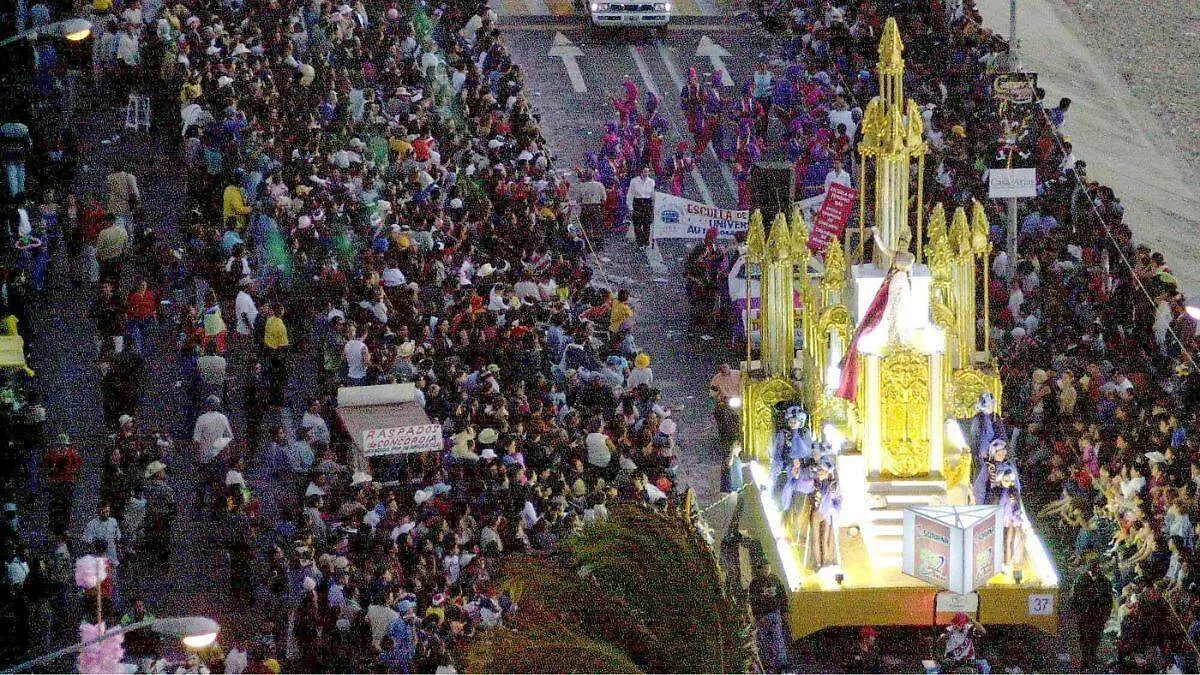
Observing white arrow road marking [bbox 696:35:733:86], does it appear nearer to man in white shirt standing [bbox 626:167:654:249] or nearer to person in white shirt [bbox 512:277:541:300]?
man in white shirt standing [bbox 626:167:654:249]

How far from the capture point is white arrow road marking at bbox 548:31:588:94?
5928 centimetres

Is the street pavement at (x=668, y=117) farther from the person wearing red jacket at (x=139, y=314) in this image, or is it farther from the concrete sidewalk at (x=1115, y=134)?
the person wearing red jacket at (x=139, y=314)

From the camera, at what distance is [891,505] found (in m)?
36.8

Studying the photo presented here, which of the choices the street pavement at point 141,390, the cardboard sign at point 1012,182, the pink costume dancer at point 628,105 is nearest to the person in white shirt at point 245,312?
the street pavement at point 141,390

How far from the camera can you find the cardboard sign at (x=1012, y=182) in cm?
4419

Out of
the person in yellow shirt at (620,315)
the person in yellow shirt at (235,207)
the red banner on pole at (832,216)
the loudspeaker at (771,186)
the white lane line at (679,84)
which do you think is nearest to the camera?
the red banner on pole at (832,216)

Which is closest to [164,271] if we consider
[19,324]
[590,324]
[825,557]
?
[19,324]

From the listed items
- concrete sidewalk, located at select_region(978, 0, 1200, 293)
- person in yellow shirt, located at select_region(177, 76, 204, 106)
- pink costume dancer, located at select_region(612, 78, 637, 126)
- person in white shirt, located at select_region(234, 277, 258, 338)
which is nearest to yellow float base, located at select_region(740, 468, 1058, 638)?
person in white shirt, located at select_region(234, 277, 258, 338)

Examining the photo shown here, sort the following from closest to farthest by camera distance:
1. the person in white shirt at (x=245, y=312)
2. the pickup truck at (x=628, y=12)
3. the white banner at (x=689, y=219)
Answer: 1. the person in white shirt at (x=245, y=312)
2. the white banner at (x=689, y=219)
3. the pickup truck at (x=628, y=12)

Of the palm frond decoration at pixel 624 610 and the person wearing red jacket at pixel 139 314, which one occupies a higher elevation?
the person wearing red jacket at pixel 139 314

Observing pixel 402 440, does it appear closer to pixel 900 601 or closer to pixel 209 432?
pixel 209 432

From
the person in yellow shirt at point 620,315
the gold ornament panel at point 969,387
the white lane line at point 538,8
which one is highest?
the white lane line at point 538,8

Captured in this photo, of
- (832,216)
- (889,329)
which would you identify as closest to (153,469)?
(889,329)

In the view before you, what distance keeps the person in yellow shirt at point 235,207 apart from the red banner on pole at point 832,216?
832cm
